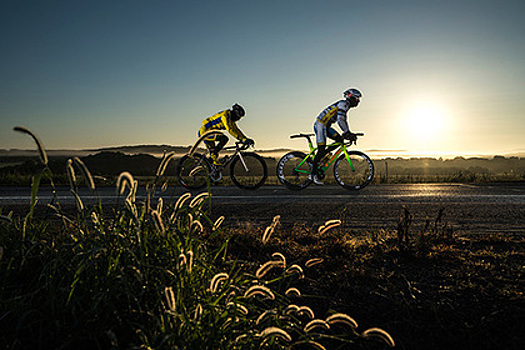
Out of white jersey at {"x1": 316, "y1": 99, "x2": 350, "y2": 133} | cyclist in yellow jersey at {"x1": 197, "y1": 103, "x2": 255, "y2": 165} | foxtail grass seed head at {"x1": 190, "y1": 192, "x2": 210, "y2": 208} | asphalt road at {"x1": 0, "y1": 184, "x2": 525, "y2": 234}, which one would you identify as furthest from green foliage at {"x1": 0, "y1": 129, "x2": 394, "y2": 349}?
white jersey at {"x1": 316, "y1": 99, "x2": 350, "y2": 133}

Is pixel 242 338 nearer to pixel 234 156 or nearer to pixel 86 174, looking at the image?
pixel 86 174

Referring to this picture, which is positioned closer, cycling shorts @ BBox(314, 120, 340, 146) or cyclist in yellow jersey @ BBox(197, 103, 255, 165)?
cyclist in yellow jersey @ BBox(197, 103, 255, 165)

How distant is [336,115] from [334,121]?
0.65ft

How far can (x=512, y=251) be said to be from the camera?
3582mm

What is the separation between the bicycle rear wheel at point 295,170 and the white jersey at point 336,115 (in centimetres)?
127

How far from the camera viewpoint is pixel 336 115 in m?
11.4

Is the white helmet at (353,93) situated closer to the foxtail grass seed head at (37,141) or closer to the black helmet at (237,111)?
the black helmet at (237,111)

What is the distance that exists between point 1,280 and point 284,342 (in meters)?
1.78

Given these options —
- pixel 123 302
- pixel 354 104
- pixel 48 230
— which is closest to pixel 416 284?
pixel 123 302

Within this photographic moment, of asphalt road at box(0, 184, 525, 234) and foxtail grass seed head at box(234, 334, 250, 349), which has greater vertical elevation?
asphalt road at box(0, 184, 525, 234)

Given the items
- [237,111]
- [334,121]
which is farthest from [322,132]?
[237,111]

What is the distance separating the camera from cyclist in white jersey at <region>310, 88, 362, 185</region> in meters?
11.0

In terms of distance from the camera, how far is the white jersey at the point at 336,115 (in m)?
11.1

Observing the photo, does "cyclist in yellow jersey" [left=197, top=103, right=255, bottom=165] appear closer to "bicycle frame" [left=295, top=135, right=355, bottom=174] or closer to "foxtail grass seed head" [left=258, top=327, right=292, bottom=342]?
"bicycle frame" [left=295, top=135, right=355, bottom=174]
